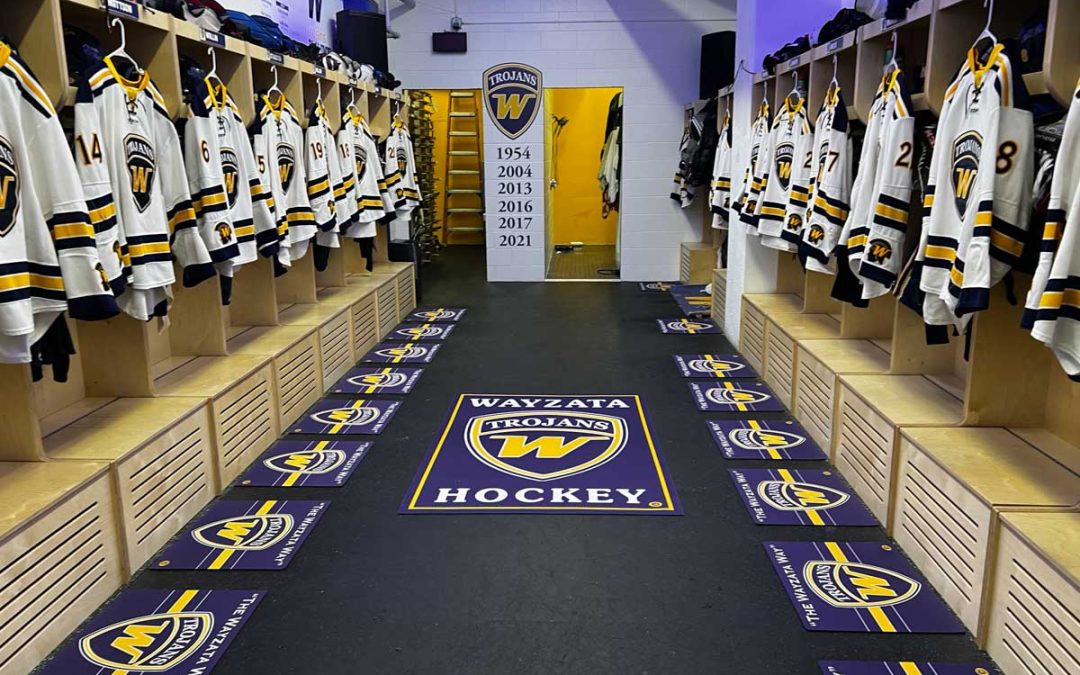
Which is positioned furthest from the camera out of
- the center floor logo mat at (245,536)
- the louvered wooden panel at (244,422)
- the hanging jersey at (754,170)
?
the hanging jersey at (754,170)

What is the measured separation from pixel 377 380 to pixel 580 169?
768 centimetres

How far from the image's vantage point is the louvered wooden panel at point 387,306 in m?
6.07

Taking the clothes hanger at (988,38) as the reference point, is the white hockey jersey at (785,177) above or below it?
below

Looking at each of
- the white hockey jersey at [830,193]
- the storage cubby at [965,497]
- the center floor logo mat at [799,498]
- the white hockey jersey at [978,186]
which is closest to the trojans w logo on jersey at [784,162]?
the white hockey jersey at [830,193]

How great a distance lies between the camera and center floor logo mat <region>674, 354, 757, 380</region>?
5074mm

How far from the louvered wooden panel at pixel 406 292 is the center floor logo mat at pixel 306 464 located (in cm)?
288

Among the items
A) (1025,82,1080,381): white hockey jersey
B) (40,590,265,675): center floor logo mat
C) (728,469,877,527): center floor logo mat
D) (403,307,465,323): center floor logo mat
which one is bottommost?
(40,590,265,675): center floor logo mat

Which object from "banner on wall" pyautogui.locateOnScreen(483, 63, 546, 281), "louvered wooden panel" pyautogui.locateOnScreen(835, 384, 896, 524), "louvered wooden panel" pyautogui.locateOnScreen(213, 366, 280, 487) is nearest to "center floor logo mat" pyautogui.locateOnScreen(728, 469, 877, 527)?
"louvered wooden panel" pyautogui.locateOnScreen(835, 384, 896, 524)

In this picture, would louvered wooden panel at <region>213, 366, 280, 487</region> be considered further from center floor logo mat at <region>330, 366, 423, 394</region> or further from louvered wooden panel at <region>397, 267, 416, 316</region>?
louvered wooden panel at <region>397, 267, 416, 316</region>

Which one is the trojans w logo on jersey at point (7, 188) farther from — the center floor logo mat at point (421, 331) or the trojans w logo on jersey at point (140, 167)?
the center floor logo mat at point (421, 331)

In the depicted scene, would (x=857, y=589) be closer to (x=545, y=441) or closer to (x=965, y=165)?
(x=965, y=165)

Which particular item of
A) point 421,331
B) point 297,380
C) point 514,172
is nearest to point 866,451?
point 297,380

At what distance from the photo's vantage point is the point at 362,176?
5.81 m

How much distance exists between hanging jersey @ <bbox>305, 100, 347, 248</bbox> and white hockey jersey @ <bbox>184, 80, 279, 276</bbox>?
0.77 meters
